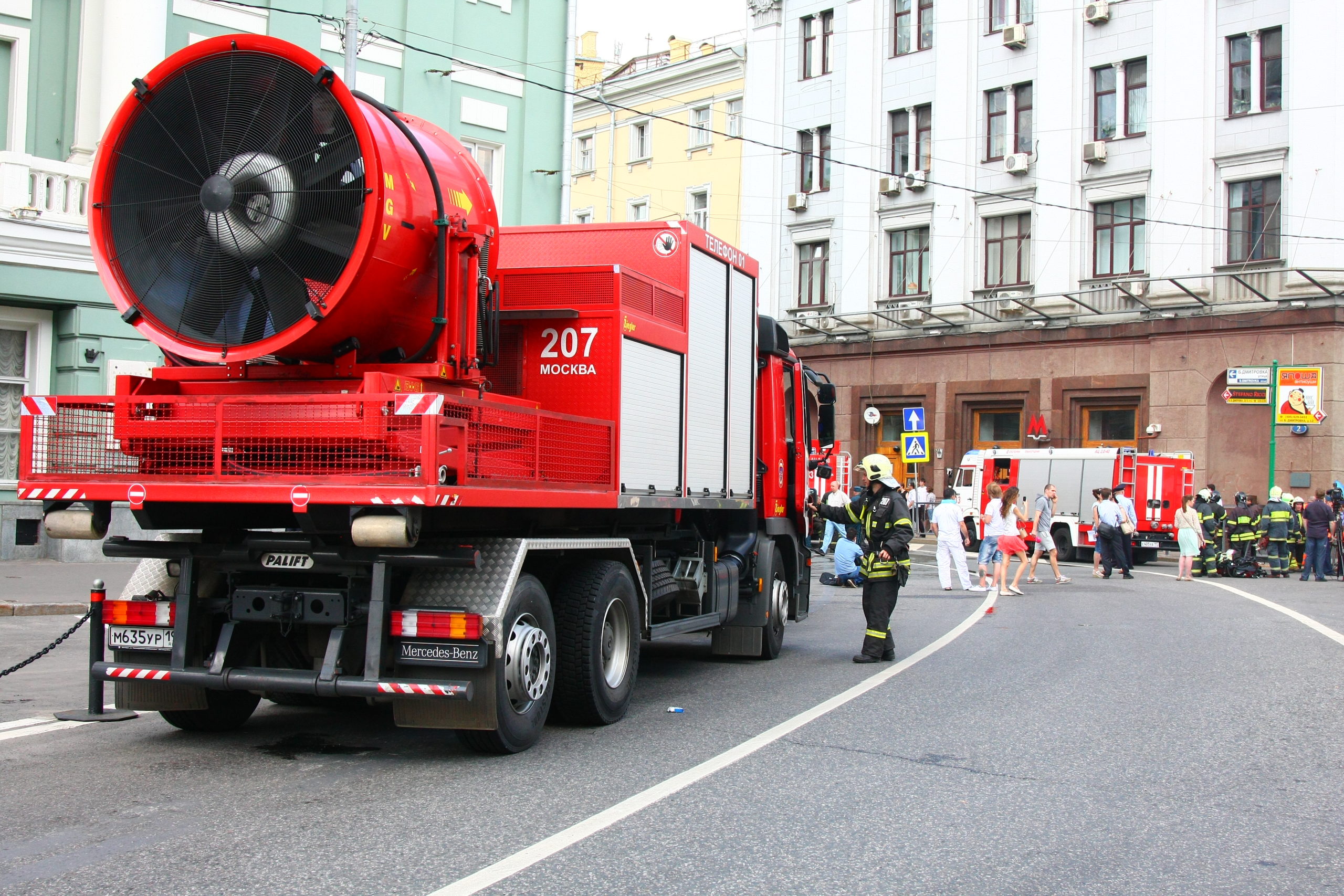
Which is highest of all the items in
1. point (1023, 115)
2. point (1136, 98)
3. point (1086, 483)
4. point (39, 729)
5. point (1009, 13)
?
point (1009, 13)

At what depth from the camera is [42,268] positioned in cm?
1744

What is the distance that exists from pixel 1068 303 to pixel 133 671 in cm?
3162

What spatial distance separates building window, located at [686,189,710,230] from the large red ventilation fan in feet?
127

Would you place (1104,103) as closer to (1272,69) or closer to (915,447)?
(1272,69)

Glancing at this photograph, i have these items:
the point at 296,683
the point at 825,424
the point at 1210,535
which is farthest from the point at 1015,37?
the point at 296,683

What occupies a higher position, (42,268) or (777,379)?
(42,268)

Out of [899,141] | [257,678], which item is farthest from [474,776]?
[899,141]

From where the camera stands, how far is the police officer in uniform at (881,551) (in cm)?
1118

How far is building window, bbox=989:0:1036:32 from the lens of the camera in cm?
3650

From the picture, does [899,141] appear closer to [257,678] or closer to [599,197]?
[599,197]

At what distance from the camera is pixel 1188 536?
2452 cm

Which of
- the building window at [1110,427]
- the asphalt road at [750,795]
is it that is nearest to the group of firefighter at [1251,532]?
the building window at [1110,427]

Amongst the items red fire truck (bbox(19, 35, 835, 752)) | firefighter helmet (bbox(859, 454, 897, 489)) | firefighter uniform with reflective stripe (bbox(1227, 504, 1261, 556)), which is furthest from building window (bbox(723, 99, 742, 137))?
red fire truck (bbox(19, 35, 835, 752))

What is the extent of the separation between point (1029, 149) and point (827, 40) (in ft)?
26.7
